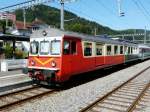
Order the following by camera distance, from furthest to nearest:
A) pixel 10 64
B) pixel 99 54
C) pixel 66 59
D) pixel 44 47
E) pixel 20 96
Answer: pixel 10 64
pixel 99 54
pixel 44 47
pixel 66 59
pixel 20 96

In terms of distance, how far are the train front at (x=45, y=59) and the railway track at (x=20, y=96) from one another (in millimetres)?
504

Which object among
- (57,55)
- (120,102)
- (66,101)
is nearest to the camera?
(66,101)

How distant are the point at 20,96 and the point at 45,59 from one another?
8.14ft

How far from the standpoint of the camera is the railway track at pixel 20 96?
10.3 metres

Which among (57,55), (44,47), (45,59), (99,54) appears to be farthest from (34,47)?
(99,54)

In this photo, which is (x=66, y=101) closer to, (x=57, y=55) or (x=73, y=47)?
(x=57, y=55)

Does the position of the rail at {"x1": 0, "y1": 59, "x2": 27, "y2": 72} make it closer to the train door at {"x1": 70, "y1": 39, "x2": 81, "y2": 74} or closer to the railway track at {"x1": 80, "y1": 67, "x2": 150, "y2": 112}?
the train door at {"x1": 70, "y1": 39, "x2": 81, "y2": 74}

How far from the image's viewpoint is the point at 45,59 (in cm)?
1346

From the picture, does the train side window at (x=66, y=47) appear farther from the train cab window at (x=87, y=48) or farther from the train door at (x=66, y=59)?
the train cab window at (x=87, y=48)

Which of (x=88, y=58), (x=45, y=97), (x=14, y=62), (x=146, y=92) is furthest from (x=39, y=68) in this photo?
(x=14, y=62)

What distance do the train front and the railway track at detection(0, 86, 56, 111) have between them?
0.50 metres

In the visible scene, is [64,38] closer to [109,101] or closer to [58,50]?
[58,50]

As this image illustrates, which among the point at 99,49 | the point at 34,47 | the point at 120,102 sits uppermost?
the point at 34,47

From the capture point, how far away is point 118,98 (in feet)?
38.6
